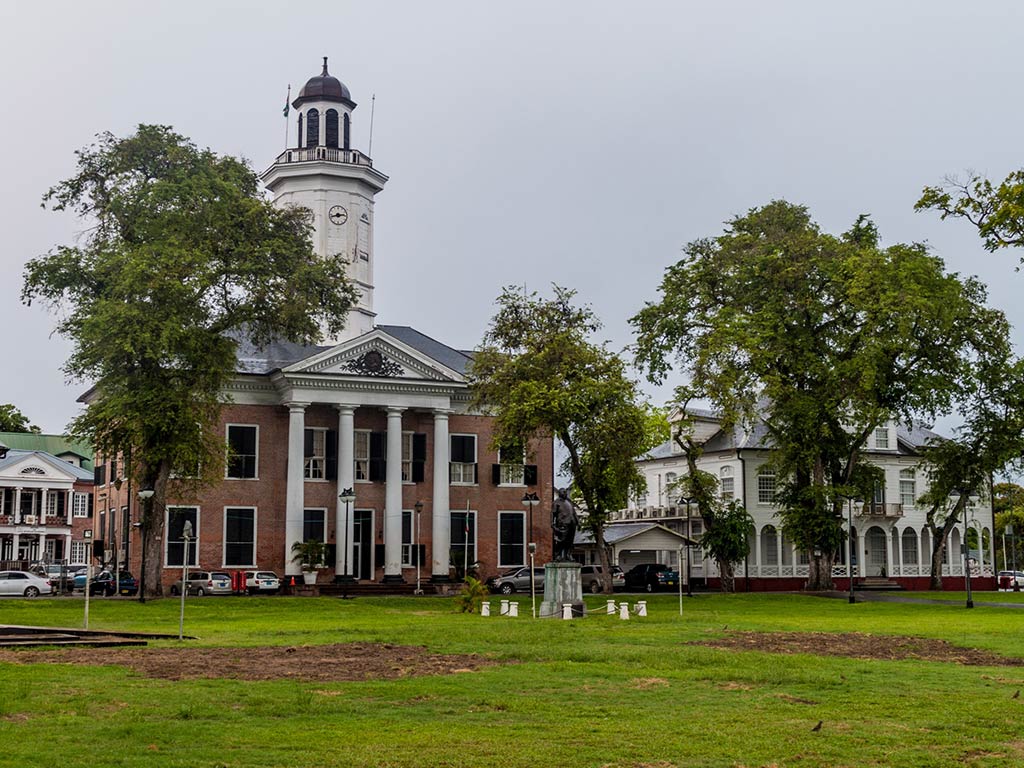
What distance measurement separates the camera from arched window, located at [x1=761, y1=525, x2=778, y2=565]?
6794 centimetres

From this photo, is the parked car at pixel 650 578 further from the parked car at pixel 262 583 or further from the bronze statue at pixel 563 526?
the bronze statue at pixel 563 526

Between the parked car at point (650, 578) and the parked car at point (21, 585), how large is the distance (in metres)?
27.0

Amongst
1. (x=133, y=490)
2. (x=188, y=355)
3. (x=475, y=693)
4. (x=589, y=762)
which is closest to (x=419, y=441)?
(x=133, y=490)

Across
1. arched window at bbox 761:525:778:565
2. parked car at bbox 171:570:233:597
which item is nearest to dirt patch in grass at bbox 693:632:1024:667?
parked car at bbox 171:570:233:597

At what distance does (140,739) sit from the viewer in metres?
12.4

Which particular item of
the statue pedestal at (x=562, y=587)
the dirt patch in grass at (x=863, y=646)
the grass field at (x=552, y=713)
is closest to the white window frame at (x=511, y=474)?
the statue pedestal at (x=562, y=587)

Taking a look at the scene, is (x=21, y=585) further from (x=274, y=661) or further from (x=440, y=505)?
(x=274, y=661)

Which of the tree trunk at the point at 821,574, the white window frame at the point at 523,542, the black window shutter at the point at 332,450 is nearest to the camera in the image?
the tree trunk at the point at 821,574

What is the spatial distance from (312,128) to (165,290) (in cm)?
3048

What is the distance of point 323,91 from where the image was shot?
72812 mm

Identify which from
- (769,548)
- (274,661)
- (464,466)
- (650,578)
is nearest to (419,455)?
(464,466)

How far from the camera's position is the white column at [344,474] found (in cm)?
5712

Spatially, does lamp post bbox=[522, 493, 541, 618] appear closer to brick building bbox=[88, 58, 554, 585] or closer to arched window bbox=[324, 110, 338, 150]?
brick building bbox=[88, 58, 554, 585]

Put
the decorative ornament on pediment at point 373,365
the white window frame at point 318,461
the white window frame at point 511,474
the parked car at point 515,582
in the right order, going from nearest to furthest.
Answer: the parked car at point 515,582
the decorative ornament on pediment at point 373,365
the white window frame at point 318,461
the white window frame at point 511,474
